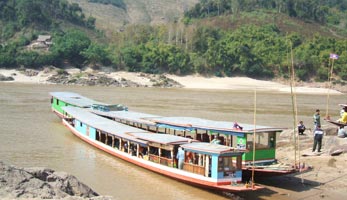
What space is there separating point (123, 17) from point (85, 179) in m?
176

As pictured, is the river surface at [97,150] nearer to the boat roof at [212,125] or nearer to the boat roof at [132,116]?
the boat roof at [132,116]

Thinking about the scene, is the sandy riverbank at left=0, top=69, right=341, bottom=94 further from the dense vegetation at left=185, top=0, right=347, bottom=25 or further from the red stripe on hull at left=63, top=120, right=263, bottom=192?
the red stripe on hull at left=63, top=120, right=263, bottom=192

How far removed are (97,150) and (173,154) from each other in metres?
7.11

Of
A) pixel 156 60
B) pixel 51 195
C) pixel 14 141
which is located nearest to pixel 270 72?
pixel 156 60

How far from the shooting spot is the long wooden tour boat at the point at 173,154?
15500mm

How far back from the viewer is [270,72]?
8362cm

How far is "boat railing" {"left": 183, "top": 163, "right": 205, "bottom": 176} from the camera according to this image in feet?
52.9

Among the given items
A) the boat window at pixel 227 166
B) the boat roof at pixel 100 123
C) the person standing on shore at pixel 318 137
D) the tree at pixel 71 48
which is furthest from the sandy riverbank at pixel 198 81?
the boat window at pixel 227 166

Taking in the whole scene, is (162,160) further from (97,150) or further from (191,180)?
(97,150)

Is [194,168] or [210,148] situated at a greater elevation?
[210,148]

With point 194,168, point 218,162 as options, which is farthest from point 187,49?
point 218,162

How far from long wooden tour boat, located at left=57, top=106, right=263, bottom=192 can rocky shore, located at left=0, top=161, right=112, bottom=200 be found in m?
5.47

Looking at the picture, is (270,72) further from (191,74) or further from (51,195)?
(51,195)

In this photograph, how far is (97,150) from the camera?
76.9ft
